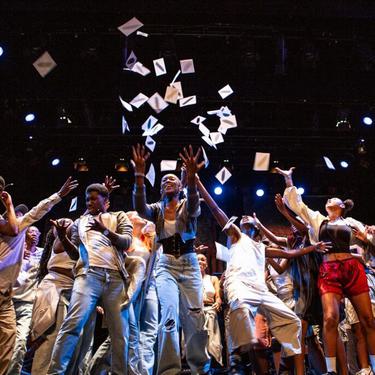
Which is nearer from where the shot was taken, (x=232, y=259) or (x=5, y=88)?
(x=232, y=259)

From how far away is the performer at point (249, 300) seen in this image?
13.6 feet

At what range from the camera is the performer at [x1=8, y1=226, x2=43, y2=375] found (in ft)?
15.0

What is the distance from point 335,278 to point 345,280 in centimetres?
10

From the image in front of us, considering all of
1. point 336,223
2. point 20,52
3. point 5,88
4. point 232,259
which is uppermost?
point 20,52

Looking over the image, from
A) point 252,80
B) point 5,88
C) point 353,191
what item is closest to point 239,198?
point 353,191

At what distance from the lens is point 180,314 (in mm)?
3900

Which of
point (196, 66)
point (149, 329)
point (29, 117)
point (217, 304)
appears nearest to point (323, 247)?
point (149, 329)

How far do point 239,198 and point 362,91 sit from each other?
4222 millimetres

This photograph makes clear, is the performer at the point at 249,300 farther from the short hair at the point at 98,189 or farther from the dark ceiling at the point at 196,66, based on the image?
the dark ceiling at the point at 196,66

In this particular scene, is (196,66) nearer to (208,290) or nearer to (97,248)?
(208,290)

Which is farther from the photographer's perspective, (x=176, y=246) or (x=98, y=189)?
(x=98, y=189)

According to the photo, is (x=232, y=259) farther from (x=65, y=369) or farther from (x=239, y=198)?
(x=239, y=198)

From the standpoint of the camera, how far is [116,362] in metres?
3.70

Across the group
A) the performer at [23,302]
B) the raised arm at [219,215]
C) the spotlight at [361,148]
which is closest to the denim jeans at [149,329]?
the raised arm at [219,215]
